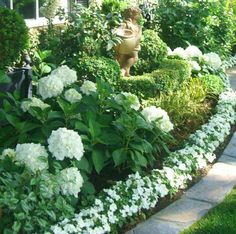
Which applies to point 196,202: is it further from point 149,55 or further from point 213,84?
point 149,55

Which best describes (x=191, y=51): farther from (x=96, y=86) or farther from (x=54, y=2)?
(x=96, y=86)

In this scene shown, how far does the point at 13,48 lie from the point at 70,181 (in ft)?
7.90

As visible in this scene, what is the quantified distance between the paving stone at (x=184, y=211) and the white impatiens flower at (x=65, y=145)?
76 centimetres

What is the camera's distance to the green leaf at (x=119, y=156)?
3.99 m

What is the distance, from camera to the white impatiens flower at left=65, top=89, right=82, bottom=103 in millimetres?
4320

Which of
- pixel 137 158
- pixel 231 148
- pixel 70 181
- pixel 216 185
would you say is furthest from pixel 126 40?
pixel 70 181

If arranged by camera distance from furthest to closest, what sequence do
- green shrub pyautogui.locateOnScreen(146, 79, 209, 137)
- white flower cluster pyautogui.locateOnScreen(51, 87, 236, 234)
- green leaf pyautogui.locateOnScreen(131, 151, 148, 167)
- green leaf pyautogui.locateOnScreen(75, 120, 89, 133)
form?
green shrub pyautogui.locateOnScreen(146, 79, 209, 137)
green leaf pyautogui.locateOnScreen(131, 151, 148, 167)
green leaf pyautogui.locateOnScreen(75, 120, 89, 133)
white flower cluster pyautogui.locateOnScreen(51, 87, 236, 234)

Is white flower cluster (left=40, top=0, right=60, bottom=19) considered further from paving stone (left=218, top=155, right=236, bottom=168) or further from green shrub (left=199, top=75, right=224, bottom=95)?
paving stone (left=218, top=155, right=236, bottom=168)

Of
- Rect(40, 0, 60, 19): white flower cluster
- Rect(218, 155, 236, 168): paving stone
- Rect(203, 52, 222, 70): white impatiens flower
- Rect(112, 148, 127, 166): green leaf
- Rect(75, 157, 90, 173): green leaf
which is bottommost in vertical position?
Rect(203, 52, 222, 70): white impatiens flower

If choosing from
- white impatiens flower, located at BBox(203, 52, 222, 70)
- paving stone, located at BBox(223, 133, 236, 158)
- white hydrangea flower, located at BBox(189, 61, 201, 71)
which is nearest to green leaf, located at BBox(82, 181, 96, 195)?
paving stone, located at BBox(223, 133, 236, 158)

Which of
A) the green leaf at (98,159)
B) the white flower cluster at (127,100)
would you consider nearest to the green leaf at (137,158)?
the green leaf at (98,159)

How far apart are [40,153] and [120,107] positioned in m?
0.95

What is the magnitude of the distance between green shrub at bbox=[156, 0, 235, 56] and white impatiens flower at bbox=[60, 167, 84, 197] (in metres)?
5.65

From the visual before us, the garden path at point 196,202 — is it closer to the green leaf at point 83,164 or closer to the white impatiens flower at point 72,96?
the green leaf at point 83,164
